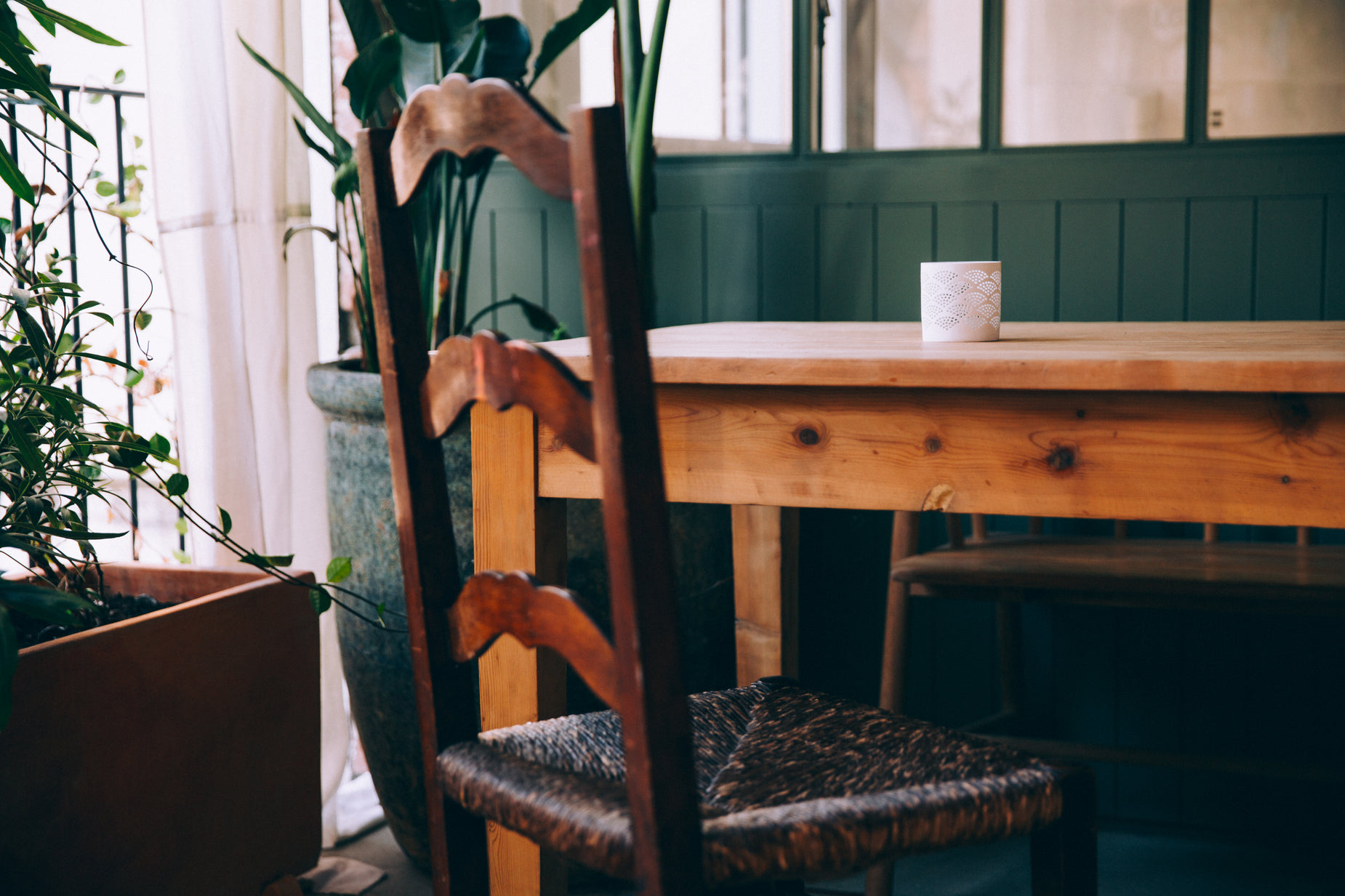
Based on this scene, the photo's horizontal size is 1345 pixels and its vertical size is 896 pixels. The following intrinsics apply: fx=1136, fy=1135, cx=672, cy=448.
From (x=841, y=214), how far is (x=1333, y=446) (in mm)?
1274

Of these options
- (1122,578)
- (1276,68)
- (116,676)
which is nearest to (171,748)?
(116,676)

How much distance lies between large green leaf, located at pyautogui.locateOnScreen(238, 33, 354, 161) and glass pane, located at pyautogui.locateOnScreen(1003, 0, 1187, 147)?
3.76ft

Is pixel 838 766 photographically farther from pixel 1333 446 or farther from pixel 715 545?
pixel 715 545

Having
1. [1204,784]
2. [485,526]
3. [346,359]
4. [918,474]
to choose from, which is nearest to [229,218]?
[346,359]

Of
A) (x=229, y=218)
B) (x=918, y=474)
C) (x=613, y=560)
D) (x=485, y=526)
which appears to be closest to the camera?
(x=613, y=560)

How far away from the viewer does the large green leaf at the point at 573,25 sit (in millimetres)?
1738

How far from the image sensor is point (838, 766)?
37.0 inches

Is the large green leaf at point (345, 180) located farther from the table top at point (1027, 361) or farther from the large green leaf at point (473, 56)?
the table top at point (1027, 361)

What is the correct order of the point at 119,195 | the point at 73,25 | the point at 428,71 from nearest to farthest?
the point at 73,25, the point at 428,71, the point at 119,195

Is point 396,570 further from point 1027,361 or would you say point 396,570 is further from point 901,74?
point 901,74

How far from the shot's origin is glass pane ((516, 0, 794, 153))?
7.05ft

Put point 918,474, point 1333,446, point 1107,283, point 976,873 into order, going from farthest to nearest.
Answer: point 1107,283
point 976,873
point 918,474
point 1333,446

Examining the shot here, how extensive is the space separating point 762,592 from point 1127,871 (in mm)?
779

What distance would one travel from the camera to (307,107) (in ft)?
5.48
